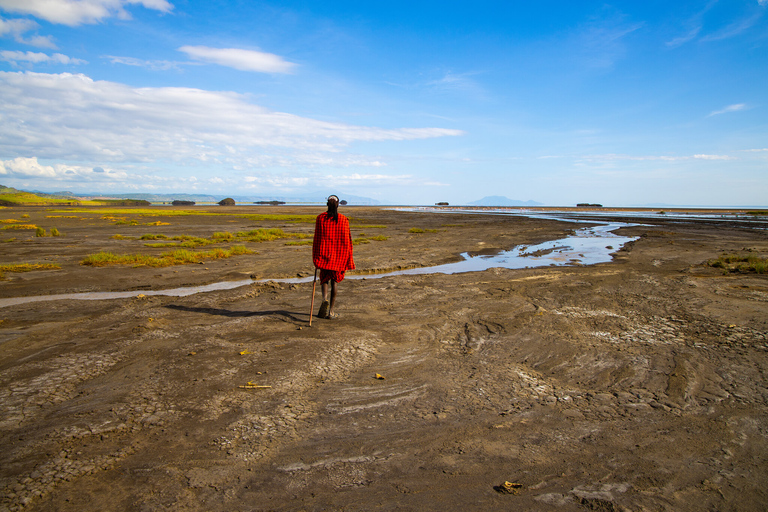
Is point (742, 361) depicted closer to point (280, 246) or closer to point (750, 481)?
point (750, 481)

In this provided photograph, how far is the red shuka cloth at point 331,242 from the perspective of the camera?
758 centimetres

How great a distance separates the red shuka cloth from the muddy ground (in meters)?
1.28

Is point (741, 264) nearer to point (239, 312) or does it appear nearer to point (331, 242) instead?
point (331, 242)

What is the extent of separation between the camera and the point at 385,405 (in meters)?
4.64

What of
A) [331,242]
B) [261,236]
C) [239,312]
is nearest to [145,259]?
[239,312]

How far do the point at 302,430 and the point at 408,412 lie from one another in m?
1.23

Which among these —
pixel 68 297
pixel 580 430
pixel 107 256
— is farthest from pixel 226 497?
pixel 107 256

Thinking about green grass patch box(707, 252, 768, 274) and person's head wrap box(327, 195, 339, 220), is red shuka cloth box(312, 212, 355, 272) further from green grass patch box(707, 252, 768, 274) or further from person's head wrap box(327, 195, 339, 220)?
green grass patch box(707, 252, 768, 274)

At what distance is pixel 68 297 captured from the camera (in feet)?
33.7

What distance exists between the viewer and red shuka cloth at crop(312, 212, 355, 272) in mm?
7578

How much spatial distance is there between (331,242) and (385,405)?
3.78 meters

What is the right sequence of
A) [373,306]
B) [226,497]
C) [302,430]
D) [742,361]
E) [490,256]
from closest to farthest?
[226,497]
[302,430]
[742,361]
[373,306]
[490,256]

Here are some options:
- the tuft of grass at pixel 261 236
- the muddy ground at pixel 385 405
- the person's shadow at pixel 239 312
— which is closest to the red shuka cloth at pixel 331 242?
the muddy ground at pixel 385 405

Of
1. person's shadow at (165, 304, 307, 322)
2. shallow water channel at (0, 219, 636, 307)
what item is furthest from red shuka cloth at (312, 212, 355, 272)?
shallow water channel at (0, 219, 636, 307)
